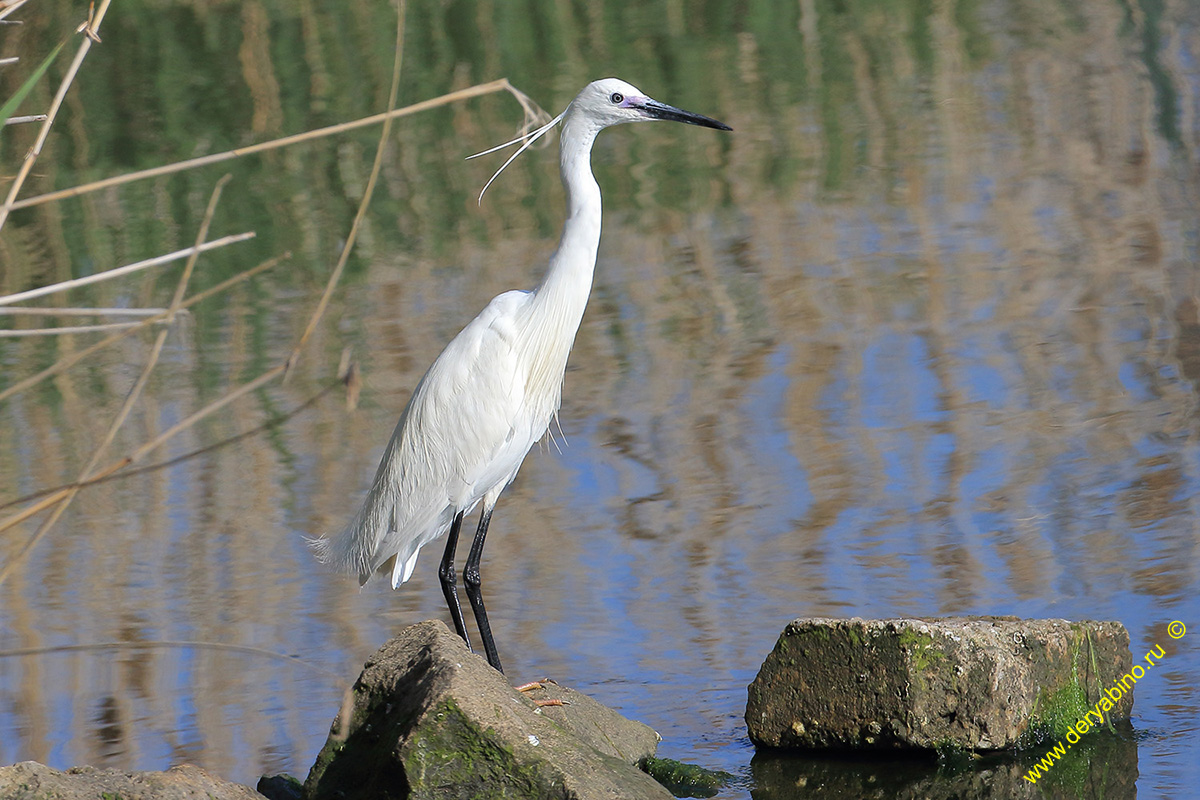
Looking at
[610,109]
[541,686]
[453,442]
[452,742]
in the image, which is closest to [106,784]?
[452,742]

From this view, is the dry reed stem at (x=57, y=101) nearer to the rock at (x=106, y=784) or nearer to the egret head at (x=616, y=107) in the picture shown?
the rock at (x=106, y=784)

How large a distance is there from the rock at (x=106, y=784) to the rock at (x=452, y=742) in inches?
11.7

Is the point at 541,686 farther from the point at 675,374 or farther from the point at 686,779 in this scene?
the point at 675,374

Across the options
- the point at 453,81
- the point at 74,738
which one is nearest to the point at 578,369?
the point at 74,738

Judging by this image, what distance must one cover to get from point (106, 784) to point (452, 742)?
71 cm

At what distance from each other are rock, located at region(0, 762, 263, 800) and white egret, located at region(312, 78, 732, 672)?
117 centimetres

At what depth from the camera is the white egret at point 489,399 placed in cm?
421

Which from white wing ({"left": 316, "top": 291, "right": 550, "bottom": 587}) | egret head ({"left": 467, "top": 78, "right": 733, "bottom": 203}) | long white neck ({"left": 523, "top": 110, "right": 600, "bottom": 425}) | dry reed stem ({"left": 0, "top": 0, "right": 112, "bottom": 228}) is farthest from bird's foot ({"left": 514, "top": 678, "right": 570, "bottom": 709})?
dry reed stem ({"left": 0, "top": 0, "right": 112, "bottom": 228})

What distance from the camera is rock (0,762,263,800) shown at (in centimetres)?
297

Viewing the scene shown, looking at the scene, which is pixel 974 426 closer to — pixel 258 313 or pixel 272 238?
pixel 258 313

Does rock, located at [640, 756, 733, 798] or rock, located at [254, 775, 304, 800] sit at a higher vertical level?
rock, located at [254, 775, 304, 800]

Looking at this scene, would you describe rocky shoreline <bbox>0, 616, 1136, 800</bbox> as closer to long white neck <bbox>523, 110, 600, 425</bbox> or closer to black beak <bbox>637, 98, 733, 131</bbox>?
long white neck <bbox>523, 110, 600, 425</bbox>

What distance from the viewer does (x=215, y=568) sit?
5594 mm

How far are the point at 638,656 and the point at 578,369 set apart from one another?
2.84 meters
